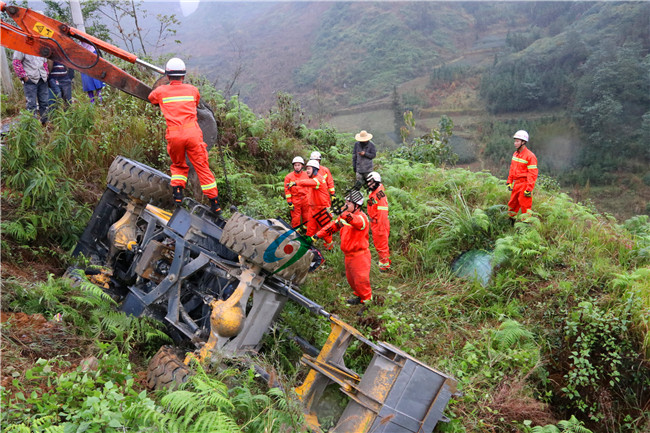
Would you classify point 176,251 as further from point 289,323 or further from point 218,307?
point 289,323

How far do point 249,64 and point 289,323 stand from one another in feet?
118

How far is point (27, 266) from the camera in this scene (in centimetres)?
556

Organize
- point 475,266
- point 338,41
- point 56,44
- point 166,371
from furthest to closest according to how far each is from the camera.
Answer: point 338,41
point 475,266
point 56,44
point 166,371

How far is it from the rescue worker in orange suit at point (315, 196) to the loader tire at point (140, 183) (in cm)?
345

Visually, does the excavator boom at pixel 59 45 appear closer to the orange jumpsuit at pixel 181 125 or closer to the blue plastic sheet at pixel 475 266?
the orange jumpsuit at pixel 181 125

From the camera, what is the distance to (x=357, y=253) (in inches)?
273

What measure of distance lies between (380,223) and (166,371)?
4583 mm

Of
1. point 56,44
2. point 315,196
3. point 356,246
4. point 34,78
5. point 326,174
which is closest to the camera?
point 56,44

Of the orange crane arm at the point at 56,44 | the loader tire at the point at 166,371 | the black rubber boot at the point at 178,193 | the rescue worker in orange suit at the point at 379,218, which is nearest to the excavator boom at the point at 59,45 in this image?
the orange crane arm at the point at 56,44

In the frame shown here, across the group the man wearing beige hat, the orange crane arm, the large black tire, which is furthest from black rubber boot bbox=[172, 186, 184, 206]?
the man wearing beige hat

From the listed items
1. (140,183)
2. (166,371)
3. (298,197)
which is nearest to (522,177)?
(298,197)

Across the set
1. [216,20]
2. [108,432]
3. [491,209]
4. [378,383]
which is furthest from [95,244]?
[216,20]

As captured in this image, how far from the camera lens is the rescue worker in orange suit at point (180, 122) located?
526 cm

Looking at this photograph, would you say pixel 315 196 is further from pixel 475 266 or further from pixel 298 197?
pixel 475 266
